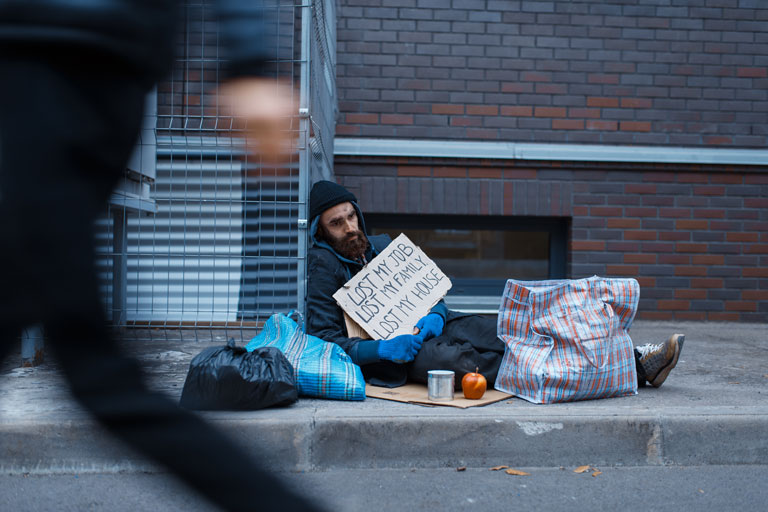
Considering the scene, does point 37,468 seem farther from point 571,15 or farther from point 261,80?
point 571,15

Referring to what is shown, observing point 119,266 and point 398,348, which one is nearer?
point 398,348

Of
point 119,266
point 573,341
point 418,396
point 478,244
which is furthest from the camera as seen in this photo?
point 478,244

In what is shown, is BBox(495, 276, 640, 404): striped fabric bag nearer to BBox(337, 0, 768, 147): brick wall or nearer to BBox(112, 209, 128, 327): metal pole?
BBox(112, 209, 128, 327): metal pole

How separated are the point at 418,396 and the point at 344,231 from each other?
3.46 ft

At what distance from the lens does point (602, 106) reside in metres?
6.02

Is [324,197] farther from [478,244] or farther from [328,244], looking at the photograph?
[478,244]

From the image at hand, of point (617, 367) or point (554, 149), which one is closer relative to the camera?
point (617, 367)

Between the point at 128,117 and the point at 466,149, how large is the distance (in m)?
4.81

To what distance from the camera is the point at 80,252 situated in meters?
1.24

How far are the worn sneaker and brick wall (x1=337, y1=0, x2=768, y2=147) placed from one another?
2983 millimetres

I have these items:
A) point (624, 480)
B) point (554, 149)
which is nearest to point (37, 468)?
point (624, 480)

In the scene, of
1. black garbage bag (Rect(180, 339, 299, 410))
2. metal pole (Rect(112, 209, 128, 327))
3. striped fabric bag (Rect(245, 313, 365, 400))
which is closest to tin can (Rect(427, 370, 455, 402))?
striped fabric bag (Rect(245, 313, 365, 400))

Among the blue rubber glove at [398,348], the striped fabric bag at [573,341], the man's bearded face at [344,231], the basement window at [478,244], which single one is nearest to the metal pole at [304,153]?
the man's bearded face at [344,231]

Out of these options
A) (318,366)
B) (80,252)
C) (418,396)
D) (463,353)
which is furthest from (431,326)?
(80,252)
